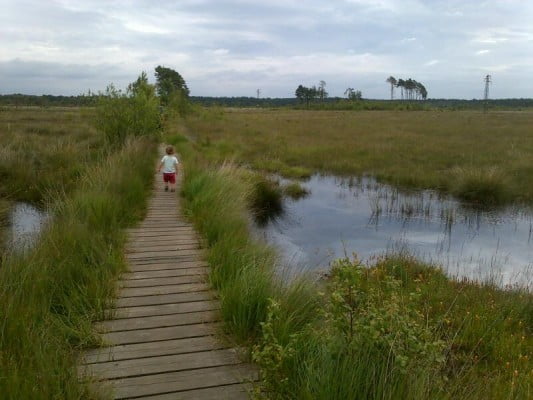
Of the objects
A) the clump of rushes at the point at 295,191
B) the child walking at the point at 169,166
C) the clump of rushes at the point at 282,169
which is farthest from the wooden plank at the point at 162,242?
the clump of rushes at the point at 282,169

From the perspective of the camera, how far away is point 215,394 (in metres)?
3.10

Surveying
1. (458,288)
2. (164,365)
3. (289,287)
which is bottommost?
(458,288)

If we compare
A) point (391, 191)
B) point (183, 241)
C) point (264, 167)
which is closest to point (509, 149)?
point (391, 191)

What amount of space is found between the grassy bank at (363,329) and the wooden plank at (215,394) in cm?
18

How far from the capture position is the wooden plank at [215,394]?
3047mm

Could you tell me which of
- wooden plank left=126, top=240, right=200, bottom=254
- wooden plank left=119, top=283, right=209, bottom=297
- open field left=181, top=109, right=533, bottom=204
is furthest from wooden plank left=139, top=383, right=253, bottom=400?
open field left=181, top=109, right=533, bottom=204

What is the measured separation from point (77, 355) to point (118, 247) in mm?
2556

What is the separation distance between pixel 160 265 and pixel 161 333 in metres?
1.80

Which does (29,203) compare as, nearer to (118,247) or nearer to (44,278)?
(118,247)

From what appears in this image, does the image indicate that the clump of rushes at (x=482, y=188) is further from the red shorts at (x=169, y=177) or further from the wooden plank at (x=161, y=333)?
the wooden plank at (x=161, y=333)

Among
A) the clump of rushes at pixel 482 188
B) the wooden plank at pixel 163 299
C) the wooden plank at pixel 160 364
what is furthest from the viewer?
the clump of rushes at pixel 482 188

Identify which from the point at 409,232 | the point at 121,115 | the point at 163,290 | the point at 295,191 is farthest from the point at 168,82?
the point at 163,290

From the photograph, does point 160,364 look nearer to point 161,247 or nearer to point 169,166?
point 161,247

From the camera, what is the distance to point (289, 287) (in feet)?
13.8
